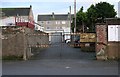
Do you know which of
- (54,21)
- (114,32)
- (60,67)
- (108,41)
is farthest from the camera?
(54,21)

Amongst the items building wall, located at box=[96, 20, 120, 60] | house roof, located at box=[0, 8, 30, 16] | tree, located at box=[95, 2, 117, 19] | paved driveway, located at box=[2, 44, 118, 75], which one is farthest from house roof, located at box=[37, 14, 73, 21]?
paved driveway, located at box=[2, 44, 118, 75]

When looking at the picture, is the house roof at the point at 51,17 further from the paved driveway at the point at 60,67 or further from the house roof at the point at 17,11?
the paved driveway at the point at 60,67

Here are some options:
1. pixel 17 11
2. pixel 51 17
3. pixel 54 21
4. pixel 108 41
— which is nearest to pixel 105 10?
pixel 108 41

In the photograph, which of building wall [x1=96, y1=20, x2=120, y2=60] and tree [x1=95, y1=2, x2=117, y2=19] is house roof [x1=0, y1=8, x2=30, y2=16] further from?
building wall [x1=96, y1=20, x2=120, y2=60]

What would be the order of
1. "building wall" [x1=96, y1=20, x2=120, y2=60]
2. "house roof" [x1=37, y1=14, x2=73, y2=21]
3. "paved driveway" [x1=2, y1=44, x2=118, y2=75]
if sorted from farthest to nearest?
"house roof" [x1=37, y1=14, x2=73, y2=21], "building wall" [x1=96, y1=20, x2=120, y2=60], "paved driveway" [x1=2, y1=44, x2=118, y2=75]

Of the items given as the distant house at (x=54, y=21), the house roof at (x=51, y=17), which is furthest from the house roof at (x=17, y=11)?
the house roof at (x=51, y=17)

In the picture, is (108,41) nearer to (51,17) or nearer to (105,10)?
(105,10)

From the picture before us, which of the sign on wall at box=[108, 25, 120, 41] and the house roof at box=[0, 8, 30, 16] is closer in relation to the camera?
the sign on wall at box=[108, 25, 120, 41]

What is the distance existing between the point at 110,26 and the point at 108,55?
1.96 m

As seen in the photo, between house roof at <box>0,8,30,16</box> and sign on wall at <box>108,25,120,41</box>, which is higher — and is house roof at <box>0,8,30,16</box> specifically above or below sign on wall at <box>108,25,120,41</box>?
above

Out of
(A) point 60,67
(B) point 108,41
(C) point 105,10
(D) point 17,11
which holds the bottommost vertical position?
(A) point 60,67

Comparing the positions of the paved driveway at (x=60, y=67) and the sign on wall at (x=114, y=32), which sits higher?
the sign on wall at (x=114, y=32)

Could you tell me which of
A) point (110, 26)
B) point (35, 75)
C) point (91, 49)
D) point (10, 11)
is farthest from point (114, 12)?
point (10, 11)

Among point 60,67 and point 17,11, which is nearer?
point 60,67
